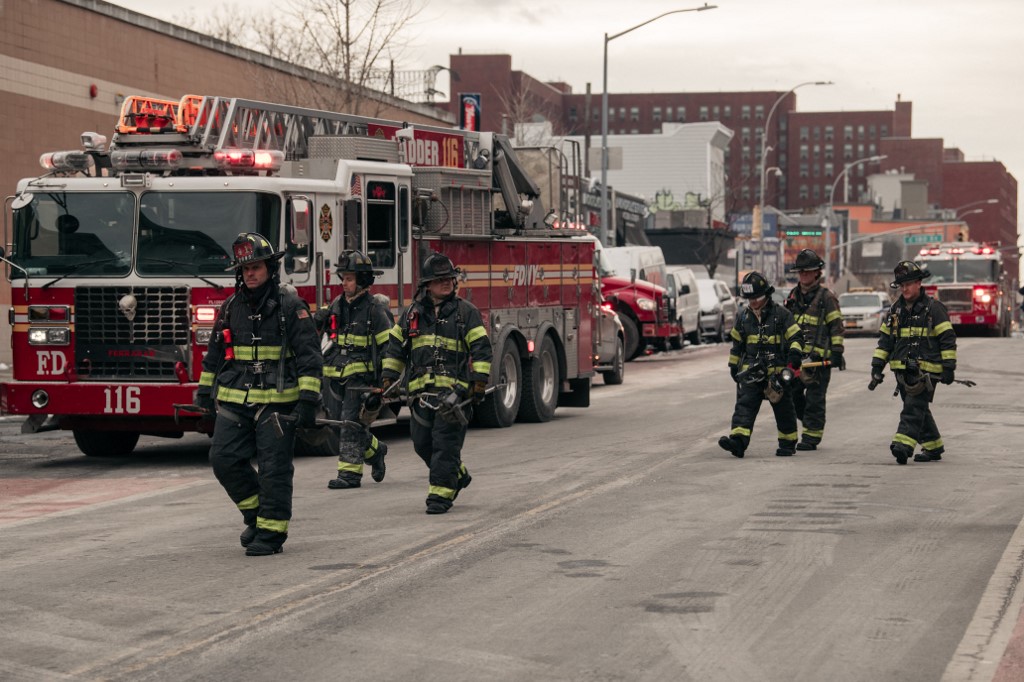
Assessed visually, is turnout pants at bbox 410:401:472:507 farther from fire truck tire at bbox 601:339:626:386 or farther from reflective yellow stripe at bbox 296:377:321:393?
fire truck tire at bbox 601:339:626:386

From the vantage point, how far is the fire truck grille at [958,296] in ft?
158

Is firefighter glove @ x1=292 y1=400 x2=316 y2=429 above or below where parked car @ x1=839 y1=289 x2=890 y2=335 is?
above

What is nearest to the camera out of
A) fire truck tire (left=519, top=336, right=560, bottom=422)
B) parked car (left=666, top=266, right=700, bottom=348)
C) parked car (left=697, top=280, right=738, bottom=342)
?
fire truck tire (left=519, top=336, right=560, bottom=422)

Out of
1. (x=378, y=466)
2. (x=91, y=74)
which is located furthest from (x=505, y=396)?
(x=91, y=74)

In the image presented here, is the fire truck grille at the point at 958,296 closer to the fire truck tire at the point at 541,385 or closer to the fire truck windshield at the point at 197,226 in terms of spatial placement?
the fire truck tire at the point at 541,385

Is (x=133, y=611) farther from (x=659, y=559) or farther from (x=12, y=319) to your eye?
(x=12, y=319)

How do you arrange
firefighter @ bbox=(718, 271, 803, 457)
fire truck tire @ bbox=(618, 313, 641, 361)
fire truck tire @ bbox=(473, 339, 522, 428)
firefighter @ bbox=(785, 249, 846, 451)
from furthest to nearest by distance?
fire truck tire @ bbox=(618, 313, 641, 361)
fire truck tire @ bbox=(473, 339, 522, 428)
firefighter @ bbox=(785, 249, 846, 451)
firefighter @ bbox=(718, 271, 803, 457)

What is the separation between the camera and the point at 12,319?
49.2ft

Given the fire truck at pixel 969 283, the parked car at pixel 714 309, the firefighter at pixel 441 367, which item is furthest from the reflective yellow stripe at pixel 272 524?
the fire truck at pixel 969 283

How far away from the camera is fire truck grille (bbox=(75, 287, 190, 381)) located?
573 inches

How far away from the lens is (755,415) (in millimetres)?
14789

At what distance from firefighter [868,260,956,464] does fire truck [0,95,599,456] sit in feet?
16.8

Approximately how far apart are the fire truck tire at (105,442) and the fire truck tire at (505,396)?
3976mm

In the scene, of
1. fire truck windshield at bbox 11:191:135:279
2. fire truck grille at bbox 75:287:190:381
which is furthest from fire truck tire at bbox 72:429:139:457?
fire truck windshield at bbox 11:191:135:279
